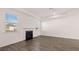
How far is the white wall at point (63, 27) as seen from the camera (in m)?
1.99

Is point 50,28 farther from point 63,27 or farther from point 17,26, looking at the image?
point 17,26

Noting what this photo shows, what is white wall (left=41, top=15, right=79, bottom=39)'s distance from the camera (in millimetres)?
1994

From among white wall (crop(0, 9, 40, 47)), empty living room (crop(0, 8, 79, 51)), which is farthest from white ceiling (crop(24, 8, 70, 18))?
white wall (crop(0, 9, 40, 47))

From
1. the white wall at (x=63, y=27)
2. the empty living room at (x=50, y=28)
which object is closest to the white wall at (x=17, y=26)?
the empty living room at (x=50, y=28)

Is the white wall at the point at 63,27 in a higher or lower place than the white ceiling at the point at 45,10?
lower

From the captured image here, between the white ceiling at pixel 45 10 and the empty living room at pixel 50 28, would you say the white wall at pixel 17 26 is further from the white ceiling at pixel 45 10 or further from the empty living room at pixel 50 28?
the white ceiling at pixel 45 10

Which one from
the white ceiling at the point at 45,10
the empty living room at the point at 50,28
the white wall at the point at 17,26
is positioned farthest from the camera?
the white wall at the point at 17,26

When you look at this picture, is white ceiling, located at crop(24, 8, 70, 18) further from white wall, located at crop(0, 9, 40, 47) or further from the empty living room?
white wall, located at crop(0, 9, 40, 47)

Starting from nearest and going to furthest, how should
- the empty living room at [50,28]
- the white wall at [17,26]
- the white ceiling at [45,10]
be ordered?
the white ceiling at [45,10]
the empty living room at [50,28]
the white wall at [17,26]

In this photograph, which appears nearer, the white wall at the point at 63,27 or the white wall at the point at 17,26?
the white wall at the point at 63,27
